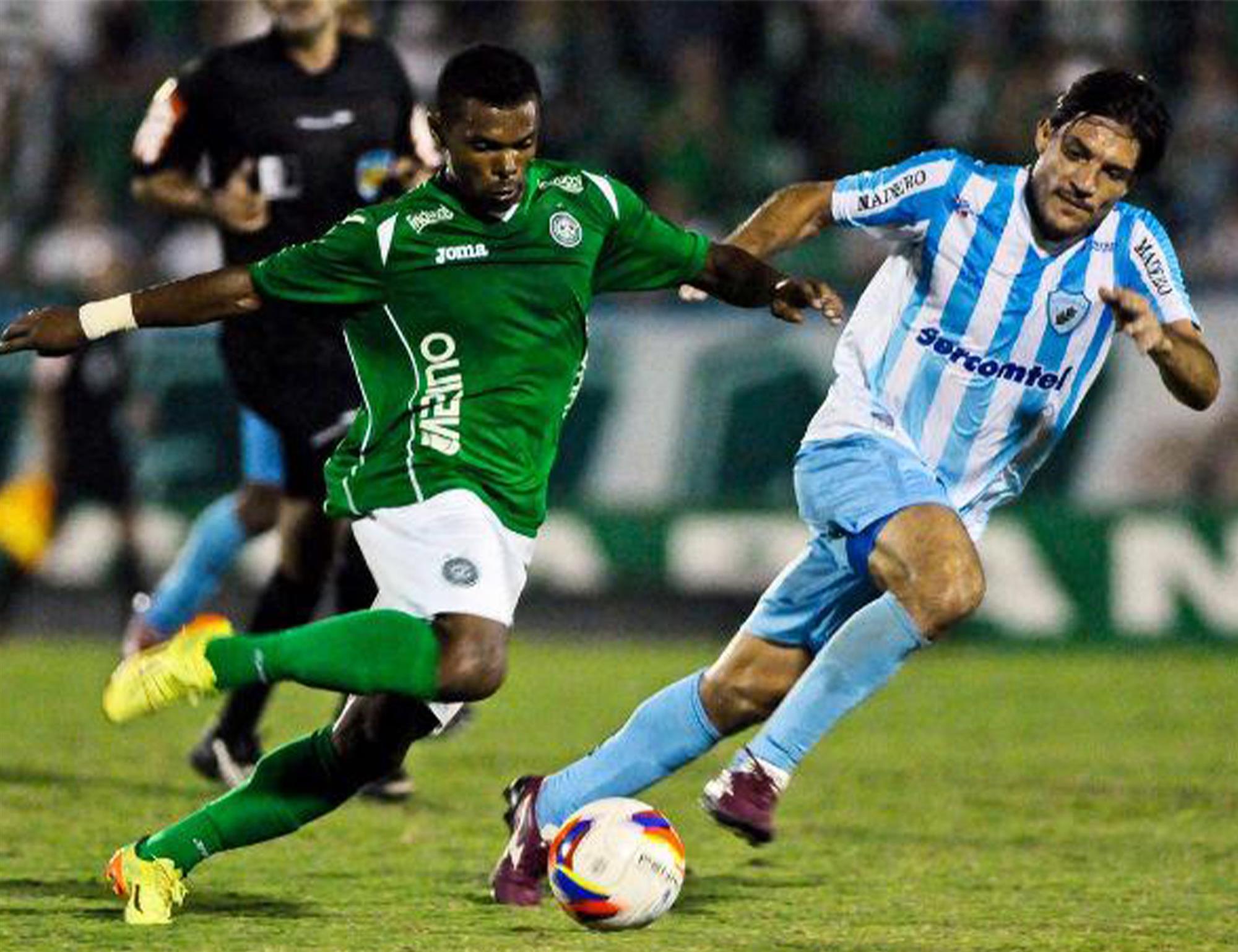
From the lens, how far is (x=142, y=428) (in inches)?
524

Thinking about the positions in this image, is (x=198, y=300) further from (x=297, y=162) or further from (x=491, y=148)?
(x=297, y=162)

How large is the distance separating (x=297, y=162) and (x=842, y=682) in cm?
295

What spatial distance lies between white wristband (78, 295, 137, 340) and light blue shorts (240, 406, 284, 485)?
264 centimetres

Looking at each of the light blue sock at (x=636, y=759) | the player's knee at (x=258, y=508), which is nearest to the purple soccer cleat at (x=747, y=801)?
the light blue sock at (x=636, y=759)

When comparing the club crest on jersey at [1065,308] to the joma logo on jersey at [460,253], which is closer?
the joma logo on jersey at [460,253]

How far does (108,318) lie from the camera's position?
5633mm

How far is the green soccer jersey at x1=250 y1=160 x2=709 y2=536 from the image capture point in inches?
223

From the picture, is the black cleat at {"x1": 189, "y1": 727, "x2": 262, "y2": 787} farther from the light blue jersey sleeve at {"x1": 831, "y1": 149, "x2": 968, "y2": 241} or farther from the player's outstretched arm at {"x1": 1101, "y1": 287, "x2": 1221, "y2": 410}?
the player's outstretched arm at {"x1": 1101, "y1": 287, "x2": 1221, "y2": 410}

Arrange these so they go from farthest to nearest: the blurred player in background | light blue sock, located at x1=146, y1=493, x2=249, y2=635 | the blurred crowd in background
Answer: the blurred crowd in background → light blue sock, located at x1=146, y1=493, x2=249, y2=635 → the blurred player in background

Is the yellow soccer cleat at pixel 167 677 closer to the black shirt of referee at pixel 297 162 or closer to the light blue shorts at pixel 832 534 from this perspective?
the light blue shorts at pixel 832 534

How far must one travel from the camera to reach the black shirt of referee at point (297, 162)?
315 inches

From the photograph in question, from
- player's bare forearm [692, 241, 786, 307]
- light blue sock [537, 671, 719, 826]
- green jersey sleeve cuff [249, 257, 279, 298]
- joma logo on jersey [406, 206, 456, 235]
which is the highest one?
joma logo on jersey [406, 206, 456, 235]

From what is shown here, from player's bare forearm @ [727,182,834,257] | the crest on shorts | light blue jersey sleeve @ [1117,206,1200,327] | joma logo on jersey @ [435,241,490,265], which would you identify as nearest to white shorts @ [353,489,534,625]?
the crest on shorts

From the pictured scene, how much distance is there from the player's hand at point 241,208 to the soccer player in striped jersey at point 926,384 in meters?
2.06
